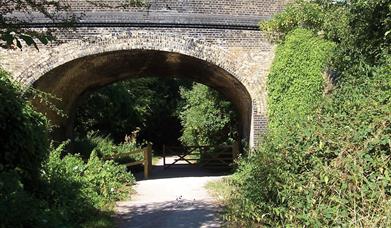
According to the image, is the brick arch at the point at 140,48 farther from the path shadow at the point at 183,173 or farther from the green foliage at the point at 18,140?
the path shadow at the point at 183,173

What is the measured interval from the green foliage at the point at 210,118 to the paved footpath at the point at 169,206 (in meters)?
7.49

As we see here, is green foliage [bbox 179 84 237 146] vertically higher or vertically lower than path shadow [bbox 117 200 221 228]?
higher

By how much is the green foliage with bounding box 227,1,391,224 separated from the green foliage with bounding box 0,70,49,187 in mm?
3592

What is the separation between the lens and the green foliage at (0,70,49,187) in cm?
798

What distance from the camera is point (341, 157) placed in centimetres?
550

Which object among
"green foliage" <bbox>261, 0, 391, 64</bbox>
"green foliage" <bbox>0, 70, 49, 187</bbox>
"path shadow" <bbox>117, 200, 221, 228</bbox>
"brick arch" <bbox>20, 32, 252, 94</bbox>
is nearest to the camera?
"green foliage" <bbox>0, 70, 49, 187</bbox>

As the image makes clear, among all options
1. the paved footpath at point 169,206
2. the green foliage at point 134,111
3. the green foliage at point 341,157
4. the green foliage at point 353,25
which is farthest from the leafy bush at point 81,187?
the green foliage at point 134,111

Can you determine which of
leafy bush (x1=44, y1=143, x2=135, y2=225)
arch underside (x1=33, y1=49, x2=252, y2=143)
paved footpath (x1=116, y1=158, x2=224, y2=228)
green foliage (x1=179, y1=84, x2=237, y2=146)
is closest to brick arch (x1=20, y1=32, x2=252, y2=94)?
arch underside (x1=33, y1=49, x2=252, y2=143)

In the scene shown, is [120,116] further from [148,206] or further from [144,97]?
[148,206]

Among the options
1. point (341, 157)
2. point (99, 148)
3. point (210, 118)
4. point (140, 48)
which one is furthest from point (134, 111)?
point (341, 157)

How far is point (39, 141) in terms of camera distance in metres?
8.71

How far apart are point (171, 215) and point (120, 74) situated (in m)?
9.00

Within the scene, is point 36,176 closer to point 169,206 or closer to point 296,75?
point 169,206

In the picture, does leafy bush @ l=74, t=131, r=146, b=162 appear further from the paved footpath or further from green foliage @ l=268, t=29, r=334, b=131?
green foliage @ l=268, t=29, r=334, b=131
